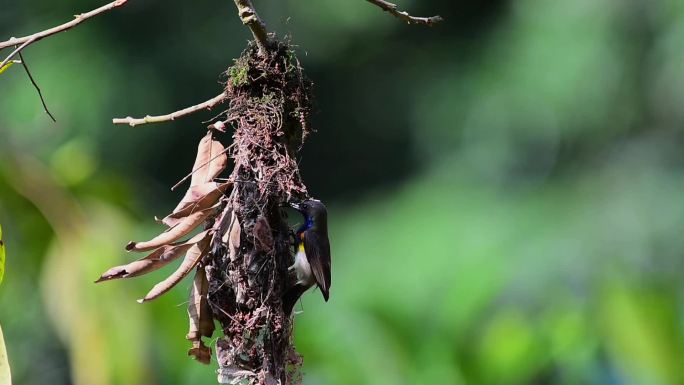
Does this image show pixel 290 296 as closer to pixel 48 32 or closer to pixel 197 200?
pixel 197 200

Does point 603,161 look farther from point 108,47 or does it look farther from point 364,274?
point 108,47

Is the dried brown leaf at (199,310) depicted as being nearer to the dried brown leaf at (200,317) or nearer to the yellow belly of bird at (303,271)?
the dried brown leaf at (200,317)

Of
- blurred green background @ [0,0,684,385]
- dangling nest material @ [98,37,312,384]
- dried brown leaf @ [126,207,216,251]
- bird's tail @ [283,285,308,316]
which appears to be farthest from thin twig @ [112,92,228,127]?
blurred green background @ [0,0,684,385]

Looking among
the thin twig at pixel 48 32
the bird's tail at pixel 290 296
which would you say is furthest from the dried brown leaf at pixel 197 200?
the thin twig at pixel 48 32

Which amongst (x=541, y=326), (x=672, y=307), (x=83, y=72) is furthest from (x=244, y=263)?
(x=83, y=72)

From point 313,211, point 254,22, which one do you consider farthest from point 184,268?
point 254,22
